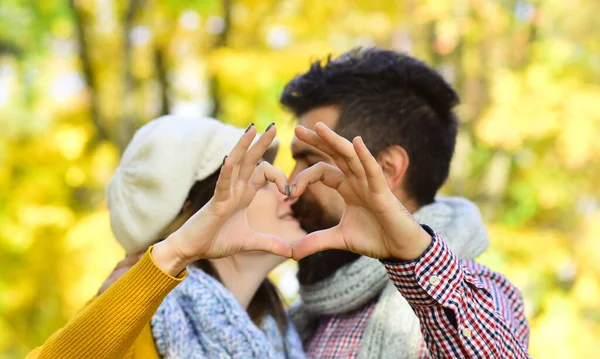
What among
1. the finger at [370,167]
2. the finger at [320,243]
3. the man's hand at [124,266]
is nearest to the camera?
the finger at [370,167]

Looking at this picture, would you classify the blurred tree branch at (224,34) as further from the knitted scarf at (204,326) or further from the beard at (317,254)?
the knitted scarf at (204,326)

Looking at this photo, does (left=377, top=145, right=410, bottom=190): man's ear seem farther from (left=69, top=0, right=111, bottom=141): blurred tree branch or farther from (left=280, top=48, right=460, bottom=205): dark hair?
(left=69, top=0, right=111, bottom=141): blurred tree branch

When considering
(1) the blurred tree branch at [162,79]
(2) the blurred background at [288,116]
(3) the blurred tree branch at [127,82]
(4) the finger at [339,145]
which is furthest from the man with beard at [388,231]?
(1) the blurred tree branch at [162,79]

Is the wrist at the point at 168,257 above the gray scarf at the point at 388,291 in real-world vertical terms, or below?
above

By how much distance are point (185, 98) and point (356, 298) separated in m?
5.70

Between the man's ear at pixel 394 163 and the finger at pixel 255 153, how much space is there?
2.59ft

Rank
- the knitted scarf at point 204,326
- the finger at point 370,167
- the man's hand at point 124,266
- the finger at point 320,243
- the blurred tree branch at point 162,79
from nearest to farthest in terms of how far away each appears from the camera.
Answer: the finger at point 370,167, the finger at point 320,243, the knitted scarf at point 204,326, the man's hand at point 124,266, the blurred tree branch at point 162,79

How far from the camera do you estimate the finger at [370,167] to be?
1186 millimetres

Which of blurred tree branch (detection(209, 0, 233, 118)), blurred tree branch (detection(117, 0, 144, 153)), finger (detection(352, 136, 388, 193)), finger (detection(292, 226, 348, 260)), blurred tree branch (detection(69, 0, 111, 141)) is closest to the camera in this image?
finger (detection(352, 136, 388, 193))

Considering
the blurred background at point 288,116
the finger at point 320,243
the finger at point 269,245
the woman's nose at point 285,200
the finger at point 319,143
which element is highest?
the finger at point 319,143

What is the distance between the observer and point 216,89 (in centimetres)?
588

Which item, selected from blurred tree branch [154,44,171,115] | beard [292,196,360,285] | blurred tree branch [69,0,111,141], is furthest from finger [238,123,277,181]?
blurred tree branch [154,44,171,115]

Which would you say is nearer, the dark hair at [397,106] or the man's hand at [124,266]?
the man's hand at [124,266]

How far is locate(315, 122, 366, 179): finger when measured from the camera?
120 centimetres
